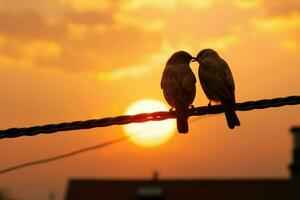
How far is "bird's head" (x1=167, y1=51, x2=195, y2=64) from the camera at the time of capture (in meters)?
12.3

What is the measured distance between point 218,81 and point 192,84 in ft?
1.37

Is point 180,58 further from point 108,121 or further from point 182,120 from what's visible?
point 108,121

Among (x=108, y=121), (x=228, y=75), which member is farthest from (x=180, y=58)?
(x=108, y=121)

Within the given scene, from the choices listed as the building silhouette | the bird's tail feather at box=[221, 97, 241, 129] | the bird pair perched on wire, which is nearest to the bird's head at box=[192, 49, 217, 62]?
the bird pair perched on wire

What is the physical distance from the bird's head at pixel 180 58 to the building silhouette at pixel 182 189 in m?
25.2

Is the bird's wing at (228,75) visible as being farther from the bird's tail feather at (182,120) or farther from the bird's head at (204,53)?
the bird's tail feather at (182,120)

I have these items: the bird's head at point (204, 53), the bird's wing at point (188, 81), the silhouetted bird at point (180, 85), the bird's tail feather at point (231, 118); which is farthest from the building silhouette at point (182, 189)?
the bird's tail feather at point (231, 118)

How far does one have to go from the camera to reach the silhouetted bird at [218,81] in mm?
10519

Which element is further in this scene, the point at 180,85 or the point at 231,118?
the point at 180,85

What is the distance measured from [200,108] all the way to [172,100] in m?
2.54

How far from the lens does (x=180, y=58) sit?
40.5ft

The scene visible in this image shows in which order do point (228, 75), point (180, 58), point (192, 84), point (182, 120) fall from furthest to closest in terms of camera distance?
point (180, 58)
point (228, 75)
point (192, 84)
point (182, 120)

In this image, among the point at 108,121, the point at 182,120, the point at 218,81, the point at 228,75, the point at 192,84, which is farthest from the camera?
the point at 228,75

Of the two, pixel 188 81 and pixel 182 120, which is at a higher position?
pixel 188 81
